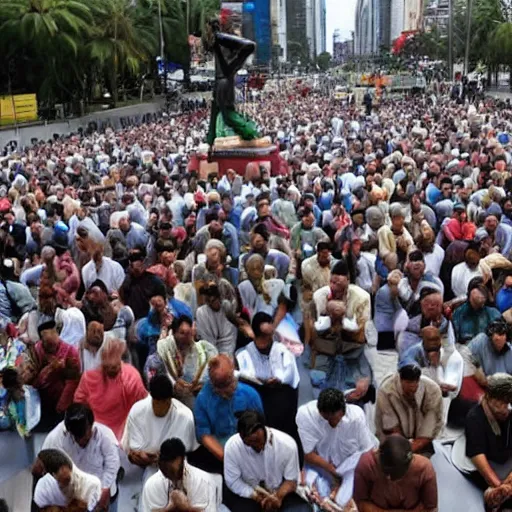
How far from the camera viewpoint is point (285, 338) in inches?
268

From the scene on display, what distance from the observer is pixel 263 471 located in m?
4.81

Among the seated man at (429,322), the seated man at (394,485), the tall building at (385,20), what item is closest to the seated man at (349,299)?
the seated man at (429,322)

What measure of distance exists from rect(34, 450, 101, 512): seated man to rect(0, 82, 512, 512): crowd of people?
11 millimetres

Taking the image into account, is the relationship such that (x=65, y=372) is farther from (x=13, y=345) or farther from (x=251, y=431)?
(x=251, y=431)

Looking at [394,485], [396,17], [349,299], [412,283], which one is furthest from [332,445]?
[396,17]

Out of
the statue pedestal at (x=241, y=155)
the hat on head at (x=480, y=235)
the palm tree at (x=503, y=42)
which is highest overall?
the palm tree at (x=503, y=42)

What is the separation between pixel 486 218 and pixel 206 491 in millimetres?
5649

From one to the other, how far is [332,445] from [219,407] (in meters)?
0.78

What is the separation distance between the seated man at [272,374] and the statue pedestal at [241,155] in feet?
48.3

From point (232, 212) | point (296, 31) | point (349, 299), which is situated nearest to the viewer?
point (349, 299)

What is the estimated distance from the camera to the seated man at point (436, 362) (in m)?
5.69

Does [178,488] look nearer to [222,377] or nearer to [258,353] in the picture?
[222,377]

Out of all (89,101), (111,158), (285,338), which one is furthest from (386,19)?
(285,338)

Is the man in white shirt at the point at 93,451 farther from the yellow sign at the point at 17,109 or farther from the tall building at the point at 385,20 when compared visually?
the tall building at the point at 385,20
